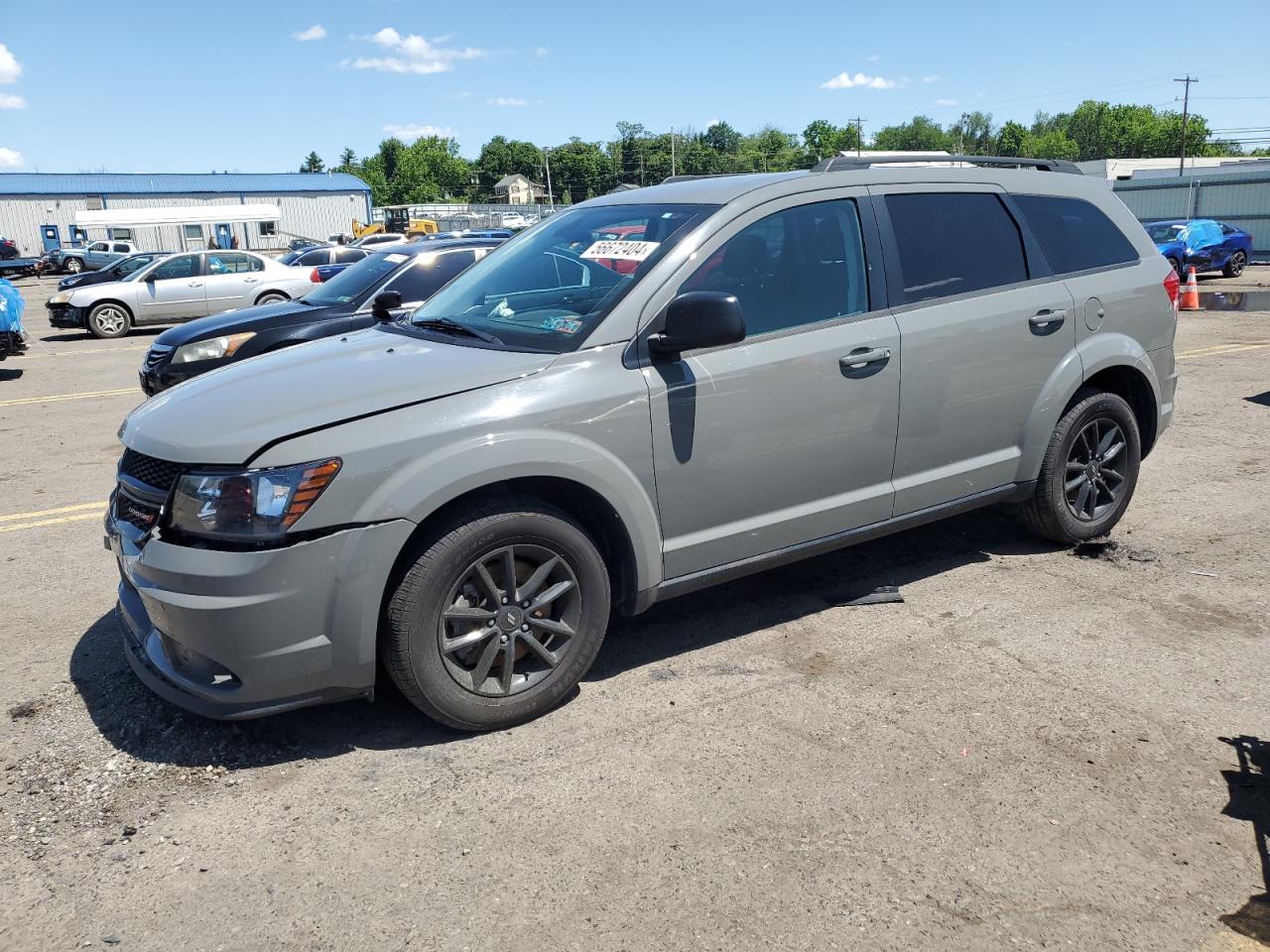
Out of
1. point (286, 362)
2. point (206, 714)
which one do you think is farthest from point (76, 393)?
point (206, 714)

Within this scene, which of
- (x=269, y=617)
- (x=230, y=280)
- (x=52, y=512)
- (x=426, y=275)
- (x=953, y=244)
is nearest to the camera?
(x=269, y=617)

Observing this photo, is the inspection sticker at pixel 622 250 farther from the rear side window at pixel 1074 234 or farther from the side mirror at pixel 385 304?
the rear side window at pixel 1074 234

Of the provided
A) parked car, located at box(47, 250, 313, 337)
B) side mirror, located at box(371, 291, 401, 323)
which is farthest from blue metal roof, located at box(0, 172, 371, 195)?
side mirror, located at box(371, 291, 401, 323)

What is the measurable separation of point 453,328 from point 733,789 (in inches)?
83.8

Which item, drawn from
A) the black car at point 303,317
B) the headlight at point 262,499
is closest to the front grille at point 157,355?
the black car at point 303,317

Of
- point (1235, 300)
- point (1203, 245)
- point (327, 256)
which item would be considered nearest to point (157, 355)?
point (327, 256)

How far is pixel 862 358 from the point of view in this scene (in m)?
4.04

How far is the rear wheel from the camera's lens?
18.7 m

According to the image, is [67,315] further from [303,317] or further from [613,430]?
[613,430]

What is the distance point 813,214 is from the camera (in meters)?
4.12

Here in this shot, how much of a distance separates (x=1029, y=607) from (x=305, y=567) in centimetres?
314

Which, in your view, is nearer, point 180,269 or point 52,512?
point 52,512

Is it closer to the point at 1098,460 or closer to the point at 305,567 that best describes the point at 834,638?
the point at 1098,460

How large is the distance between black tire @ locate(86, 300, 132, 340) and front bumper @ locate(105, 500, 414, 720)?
17902 millimetres
